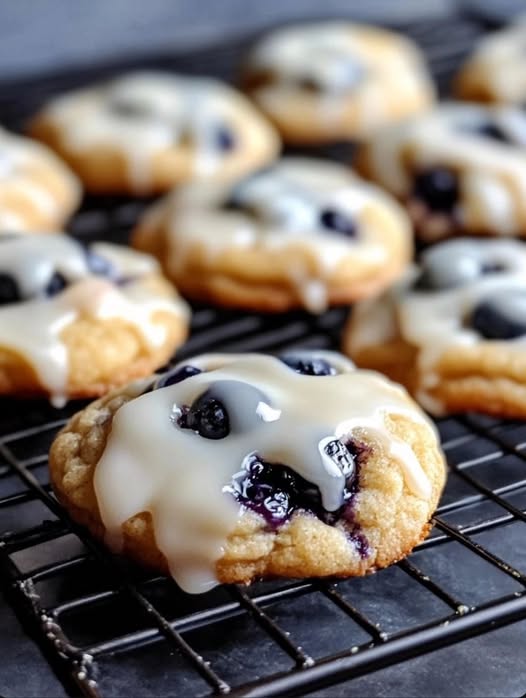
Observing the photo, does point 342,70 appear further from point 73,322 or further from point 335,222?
point 73,322

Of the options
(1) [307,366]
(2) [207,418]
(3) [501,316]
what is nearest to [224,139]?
(3) [501,316]

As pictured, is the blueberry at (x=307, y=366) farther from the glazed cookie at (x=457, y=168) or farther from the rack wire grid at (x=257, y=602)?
the glazed cookie at (x=457, y=168)

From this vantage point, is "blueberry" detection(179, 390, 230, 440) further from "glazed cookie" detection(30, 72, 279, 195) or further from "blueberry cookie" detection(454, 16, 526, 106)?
"blueberry cookie" detection(454, 16, 526, 106)

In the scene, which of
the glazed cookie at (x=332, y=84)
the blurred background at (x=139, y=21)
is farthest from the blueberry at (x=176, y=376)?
the blurred background at (x=139, y=21)

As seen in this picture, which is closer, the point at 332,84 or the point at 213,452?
the point at 213,452

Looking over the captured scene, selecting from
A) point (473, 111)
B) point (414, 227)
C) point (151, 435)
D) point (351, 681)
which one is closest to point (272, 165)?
point (414, 227)

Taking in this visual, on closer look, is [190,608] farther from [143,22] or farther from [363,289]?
[143,22]
